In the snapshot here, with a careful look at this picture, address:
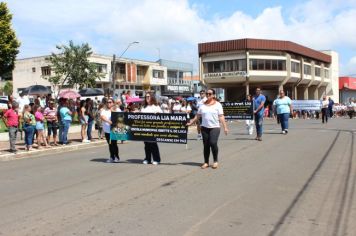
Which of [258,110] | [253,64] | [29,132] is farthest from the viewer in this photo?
[253,64]

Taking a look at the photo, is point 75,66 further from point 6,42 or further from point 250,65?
point 250,65

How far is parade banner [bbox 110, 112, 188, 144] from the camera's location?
11.9 meters

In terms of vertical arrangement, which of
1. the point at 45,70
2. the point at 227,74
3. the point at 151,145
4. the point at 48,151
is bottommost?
the point at 48,151

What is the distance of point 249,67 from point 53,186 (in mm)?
61778

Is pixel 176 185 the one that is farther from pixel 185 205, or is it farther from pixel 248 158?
pixel 248 158

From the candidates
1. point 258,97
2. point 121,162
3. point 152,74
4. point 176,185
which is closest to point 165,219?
point 176,185

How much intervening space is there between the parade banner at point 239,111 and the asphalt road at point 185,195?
17.2 feet

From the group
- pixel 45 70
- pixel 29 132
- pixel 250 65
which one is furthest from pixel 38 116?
pixel 250 65

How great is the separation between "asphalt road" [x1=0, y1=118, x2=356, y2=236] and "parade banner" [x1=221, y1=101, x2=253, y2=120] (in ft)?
17.2

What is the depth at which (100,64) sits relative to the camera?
6975 centimetres

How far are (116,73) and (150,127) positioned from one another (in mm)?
62469

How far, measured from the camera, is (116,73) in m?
73.6

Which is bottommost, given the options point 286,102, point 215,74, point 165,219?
point 165,219

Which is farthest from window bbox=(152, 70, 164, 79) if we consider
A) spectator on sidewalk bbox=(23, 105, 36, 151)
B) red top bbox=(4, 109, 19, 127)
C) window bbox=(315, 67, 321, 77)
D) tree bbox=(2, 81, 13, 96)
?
red top bbox=(4, 109, 19, 127)
